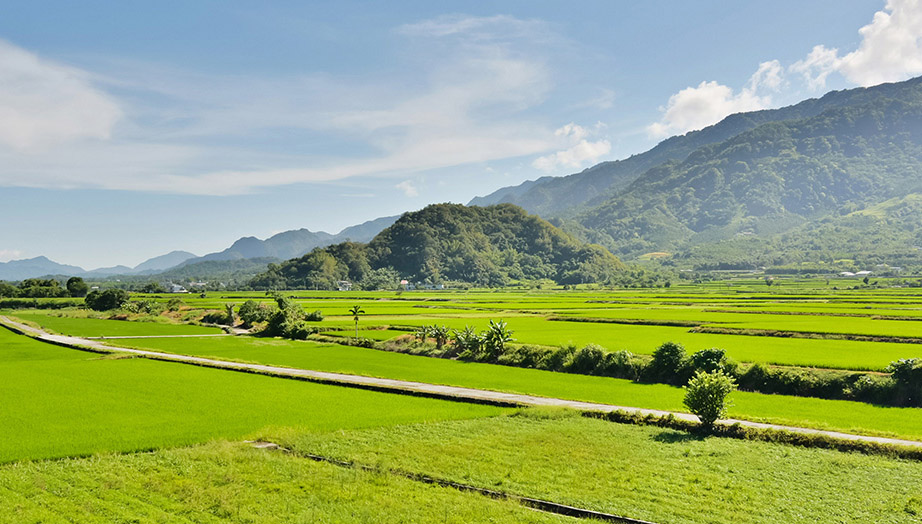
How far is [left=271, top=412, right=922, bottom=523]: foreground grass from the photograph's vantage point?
15.9 m

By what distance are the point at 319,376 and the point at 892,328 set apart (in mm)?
50678

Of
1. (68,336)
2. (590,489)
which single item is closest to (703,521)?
(590,489)

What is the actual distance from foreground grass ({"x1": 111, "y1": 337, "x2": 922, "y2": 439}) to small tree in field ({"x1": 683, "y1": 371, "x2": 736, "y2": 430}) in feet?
9.74

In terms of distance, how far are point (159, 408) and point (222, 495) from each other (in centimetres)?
1468

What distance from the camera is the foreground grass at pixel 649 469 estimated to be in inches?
624

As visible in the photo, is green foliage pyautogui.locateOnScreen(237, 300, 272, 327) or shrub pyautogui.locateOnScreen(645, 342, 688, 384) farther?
green foliage pyautogui.locateOnScreen(237, 300, 272, 327)

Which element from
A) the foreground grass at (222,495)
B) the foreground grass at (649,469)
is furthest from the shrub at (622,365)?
the foreground grass at (222,495)

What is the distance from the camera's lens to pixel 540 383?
123ft

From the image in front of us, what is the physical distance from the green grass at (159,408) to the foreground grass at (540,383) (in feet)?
22.1

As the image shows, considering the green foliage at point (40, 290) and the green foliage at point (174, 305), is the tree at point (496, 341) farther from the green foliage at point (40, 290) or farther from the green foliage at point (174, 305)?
the green foliage at point (40, 290)

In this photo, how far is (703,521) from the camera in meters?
14.9

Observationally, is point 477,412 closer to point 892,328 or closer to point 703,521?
point 703,521

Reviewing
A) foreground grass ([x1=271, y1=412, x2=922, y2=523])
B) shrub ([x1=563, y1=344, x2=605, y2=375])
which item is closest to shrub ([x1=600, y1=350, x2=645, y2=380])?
shrub ([x1=563, y1=344, x2=605, y2=375])

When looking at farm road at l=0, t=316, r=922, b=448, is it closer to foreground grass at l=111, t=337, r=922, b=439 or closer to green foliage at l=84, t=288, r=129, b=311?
foreground grass at l=111, t=337, r=922, b=439
